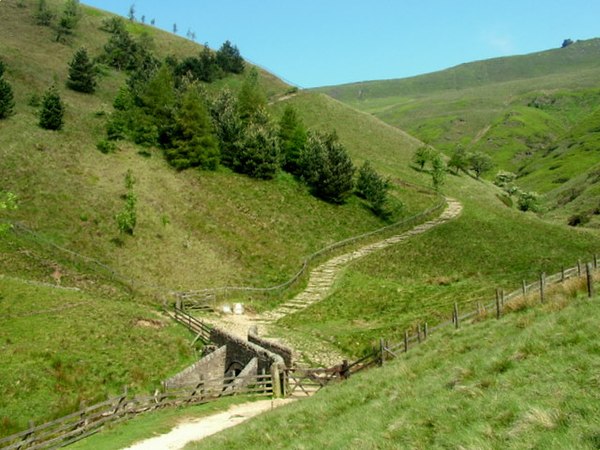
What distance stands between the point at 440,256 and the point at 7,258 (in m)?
38.4

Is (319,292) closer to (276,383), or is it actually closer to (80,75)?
(276,383)

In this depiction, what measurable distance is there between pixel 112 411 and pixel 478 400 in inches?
632

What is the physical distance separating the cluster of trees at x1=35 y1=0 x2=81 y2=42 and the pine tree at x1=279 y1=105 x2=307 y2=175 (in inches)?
2314

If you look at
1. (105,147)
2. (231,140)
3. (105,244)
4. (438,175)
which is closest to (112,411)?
(105,244)

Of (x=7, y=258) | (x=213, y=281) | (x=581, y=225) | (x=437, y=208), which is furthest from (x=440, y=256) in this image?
(x=7, y=258)

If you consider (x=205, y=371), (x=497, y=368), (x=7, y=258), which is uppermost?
(x=497, y=368)

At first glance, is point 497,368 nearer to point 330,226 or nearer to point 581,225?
point 330,226

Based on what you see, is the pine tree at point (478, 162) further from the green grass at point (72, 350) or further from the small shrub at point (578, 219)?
the green grass at point (72, 350)

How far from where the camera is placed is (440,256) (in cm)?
5397

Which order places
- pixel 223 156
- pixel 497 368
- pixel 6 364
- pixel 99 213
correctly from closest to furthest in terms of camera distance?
pixel 497 368 < pixel 6 364 < pixel 99 213 < pixel 223 156

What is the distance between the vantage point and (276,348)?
28.0 m

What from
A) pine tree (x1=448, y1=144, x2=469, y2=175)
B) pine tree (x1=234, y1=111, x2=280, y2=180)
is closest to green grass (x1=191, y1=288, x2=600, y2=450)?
pine tree (x1=234, y1=111, x2=280, y2=180)

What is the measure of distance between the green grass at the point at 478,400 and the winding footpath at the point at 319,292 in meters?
13.1

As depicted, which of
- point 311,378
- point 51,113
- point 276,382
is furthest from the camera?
point 51,113
